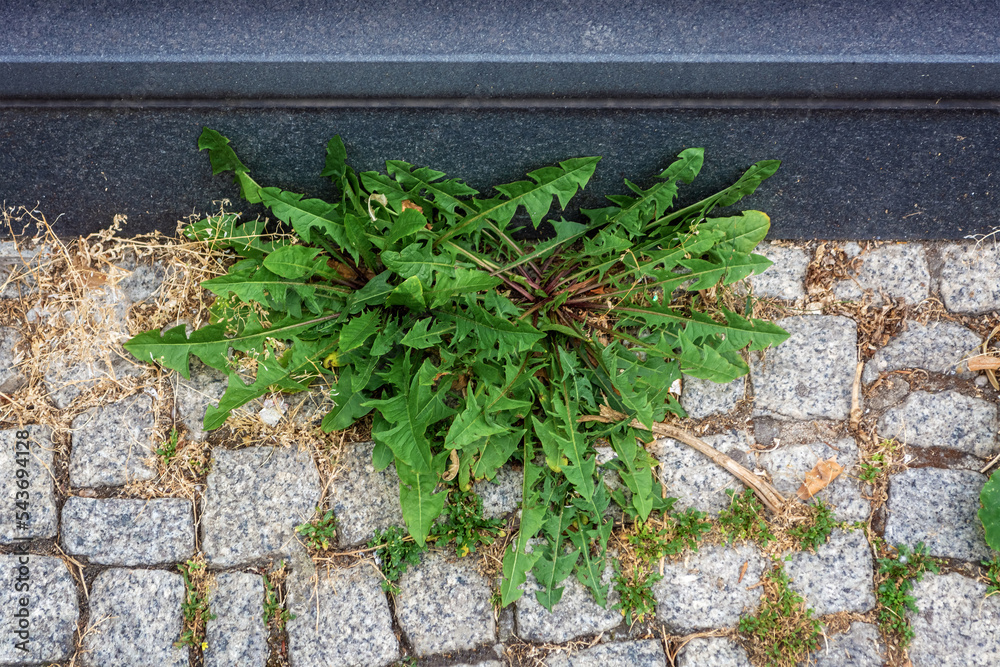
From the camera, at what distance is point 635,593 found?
231 cm

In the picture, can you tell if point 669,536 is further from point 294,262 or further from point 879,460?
point 294,262

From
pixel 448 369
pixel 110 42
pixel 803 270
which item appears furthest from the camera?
pixel 803 270

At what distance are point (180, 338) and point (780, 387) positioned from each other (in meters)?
2.17

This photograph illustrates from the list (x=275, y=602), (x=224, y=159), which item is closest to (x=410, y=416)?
(x=275, y=602)

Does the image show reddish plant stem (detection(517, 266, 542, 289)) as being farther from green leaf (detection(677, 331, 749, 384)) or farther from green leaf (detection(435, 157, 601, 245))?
green leaf (detection(677, 331, 749, 384))

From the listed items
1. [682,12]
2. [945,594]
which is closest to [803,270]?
[682,12]

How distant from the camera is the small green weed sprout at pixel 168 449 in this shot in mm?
2352

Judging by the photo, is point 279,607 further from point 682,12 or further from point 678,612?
point 682,12

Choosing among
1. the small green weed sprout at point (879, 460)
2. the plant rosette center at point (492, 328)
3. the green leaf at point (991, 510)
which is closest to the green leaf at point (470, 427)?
the plant rosette center at point (492, 328)

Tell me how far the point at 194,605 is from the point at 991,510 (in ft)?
9.58

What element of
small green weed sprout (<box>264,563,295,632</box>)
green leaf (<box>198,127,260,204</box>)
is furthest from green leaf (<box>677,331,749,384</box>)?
small green weed sprout (<box>264,563,295,632</box>)

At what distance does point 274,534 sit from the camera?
2332 millimetres

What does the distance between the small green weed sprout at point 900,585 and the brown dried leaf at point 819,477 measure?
338 mm

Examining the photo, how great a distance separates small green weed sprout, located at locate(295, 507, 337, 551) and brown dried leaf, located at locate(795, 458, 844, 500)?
176 cm
